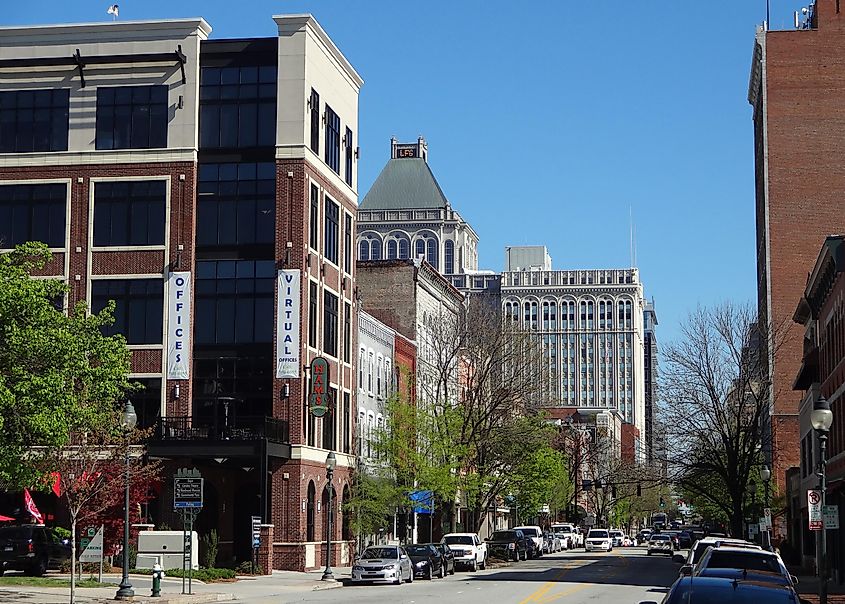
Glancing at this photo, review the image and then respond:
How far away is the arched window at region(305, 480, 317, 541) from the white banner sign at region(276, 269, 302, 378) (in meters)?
5.71

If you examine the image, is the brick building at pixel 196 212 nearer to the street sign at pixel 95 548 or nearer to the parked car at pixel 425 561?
the parked car at pixel 425 561

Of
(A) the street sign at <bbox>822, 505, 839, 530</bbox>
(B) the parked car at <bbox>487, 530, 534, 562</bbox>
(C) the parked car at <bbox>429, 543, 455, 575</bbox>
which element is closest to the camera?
(A) the street sign at <bbox>822, 505, 839, 530</bbox>

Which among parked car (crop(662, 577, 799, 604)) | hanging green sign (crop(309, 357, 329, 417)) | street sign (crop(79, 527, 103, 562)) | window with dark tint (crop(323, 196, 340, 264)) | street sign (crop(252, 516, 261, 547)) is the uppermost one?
window with dark tint (crop(323, 196, 340, 264))

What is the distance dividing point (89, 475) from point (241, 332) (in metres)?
18.4

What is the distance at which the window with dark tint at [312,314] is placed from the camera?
192ft

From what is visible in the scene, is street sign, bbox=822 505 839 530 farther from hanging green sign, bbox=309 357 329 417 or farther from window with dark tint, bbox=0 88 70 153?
window with dark tint, bbox=0 88 70 153

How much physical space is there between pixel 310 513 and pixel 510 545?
2005cm

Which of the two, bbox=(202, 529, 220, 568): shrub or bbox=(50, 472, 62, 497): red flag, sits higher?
bbox=(50, 472, 62, 497): red flag

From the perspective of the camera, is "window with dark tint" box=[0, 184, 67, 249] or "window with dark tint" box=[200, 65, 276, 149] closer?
"window with dark tint" box=[200, 65, 276, 149]

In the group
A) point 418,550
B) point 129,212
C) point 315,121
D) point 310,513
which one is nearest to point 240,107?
point 315,121

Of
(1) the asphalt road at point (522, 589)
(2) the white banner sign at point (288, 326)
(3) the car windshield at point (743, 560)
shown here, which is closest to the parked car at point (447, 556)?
(1) the asphalt road at point (522, 589)

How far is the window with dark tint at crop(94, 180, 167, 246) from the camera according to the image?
58.3 metres

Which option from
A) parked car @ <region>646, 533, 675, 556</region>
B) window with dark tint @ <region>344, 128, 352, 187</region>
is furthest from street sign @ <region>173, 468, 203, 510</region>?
parked car @ <region>646, 533, 675, 556</region>

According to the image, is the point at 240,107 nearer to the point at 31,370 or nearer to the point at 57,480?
the point at 57,480
